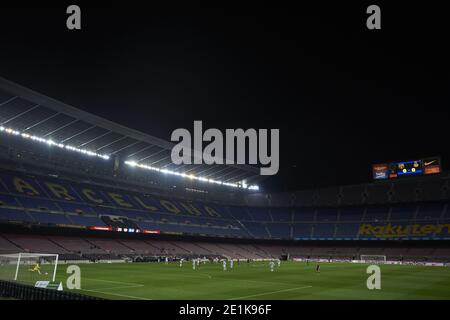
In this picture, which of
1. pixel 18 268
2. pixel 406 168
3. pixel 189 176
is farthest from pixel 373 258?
pixel 18 268

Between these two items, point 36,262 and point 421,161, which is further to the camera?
point 421,161

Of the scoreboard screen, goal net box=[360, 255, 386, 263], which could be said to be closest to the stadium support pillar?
the scoreboard screen

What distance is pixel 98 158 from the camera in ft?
237

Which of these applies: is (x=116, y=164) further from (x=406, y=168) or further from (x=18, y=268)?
(x=406, y=168)

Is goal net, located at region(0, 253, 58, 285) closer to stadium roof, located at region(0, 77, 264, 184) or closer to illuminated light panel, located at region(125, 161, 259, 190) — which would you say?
stadium roof, located at region(0, 77, 264, 184)

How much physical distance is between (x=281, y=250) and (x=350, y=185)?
23.9 m

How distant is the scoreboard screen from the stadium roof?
120 ft

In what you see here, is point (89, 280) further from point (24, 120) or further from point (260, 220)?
point (260, 220)

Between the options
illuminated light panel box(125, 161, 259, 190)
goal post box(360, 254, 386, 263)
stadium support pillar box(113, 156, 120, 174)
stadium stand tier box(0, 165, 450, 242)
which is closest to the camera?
stadium stand tier box(0, 165, 450, 242)

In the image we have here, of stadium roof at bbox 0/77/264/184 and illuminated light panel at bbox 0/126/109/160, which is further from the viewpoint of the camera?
illuminated light panel at bbox 0/126/109/160

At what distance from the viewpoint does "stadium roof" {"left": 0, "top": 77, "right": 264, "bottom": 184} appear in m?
49.1

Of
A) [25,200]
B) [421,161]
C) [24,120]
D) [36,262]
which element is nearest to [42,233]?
[25,200]

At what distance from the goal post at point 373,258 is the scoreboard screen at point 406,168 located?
52.7ft

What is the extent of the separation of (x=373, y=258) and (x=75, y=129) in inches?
2513
